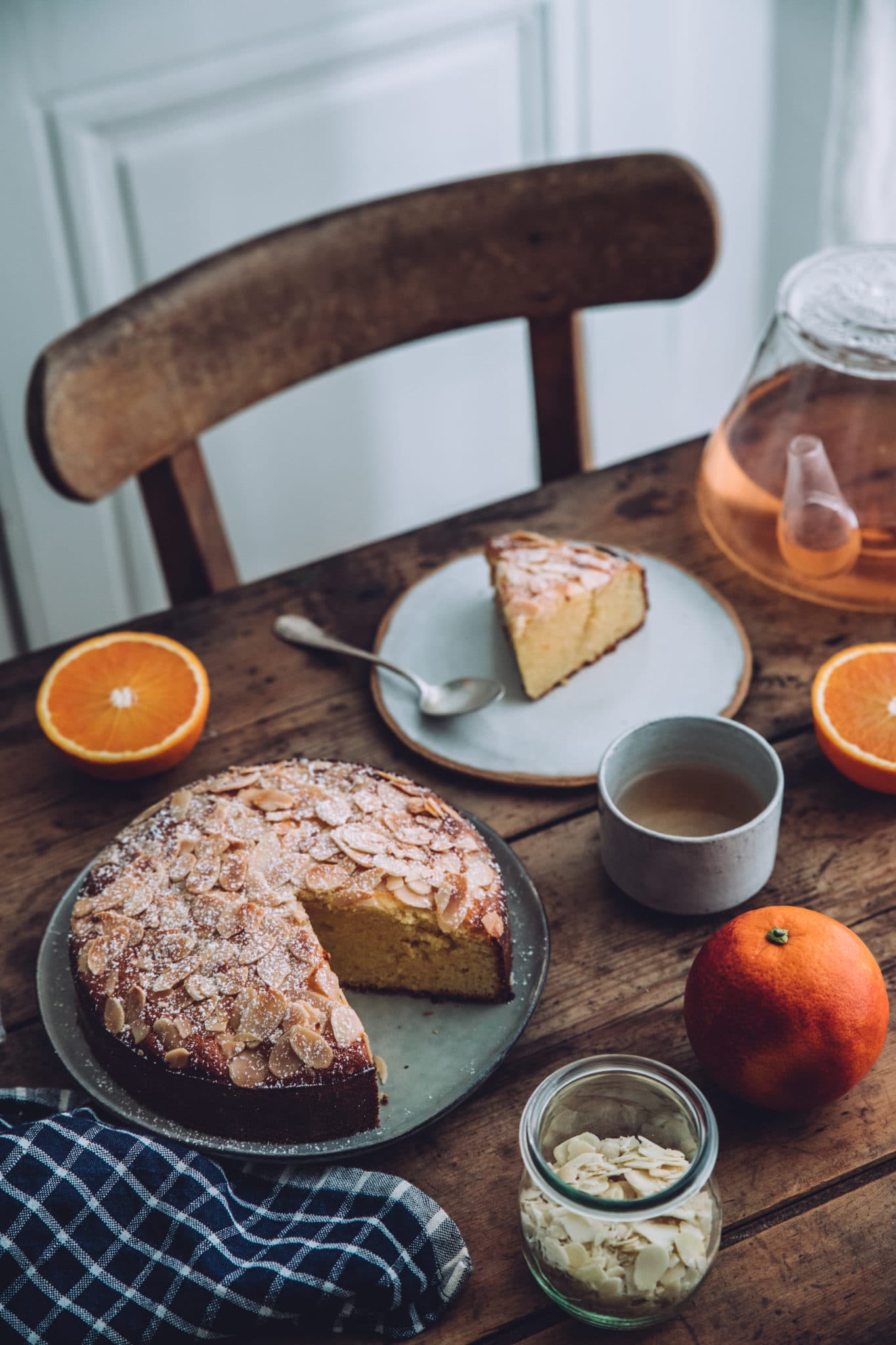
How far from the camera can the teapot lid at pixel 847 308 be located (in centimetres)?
126

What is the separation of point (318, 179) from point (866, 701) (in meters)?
1.48

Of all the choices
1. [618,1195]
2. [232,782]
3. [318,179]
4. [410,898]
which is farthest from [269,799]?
[318,179]

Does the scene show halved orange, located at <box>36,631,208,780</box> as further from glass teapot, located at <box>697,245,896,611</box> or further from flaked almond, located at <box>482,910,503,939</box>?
glass teapot, located at <box>697,245,896,611</box>

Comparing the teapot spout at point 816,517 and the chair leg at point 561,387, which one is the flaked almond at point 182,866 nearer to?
the teapot spout at point 816,517

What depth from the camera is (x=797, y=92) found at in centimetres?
262

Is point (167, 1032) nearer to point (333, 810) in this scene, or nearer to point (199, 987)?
point (199, 987)

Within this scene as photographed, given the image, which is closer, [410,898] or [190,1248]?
[190,1248]

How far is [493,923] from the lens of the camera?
101cm

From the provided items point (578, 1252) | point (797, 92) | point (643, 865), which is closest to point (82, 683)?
point (643, 865)

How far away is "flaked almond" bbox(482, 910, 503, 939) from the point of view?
1003 millimetres

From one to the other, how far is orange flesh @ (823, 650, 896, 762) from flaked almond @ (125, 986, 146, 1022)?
0.64 m

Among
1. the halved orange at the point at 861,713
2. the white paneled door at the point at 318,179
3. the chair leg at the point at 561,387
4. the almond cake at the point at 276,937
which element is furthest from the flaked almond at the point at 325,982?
the white paneled door at the point at 318,179

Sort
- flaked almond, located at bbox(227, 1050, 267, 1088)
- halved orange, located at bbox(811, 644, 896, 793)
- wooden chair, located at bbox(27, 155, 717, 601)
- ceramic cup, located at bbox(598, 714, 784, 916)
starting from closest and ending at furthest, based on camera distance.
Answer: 1. flaked almond, located at bbox(227, 1050, 267, 1088)
2. ceramic cup, located at bbox(598, 714, 784, 916)
3. halved orange, located at bbox(811, 644, 896, 793)
4. wooden chair, located at bbox(27, 155, 717, 601)

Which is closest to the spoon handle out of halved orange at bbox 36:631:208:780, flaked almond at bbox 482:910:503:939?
halved orange at bbox 36:631:208:780
